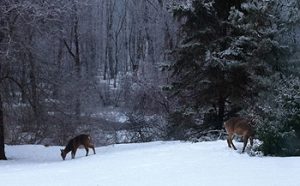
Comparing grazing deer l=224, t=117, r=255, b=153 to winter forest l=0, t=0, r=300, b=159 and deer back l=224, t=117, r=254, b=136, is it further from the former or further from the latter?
winter forest l=0, t=0, r=300, b=159

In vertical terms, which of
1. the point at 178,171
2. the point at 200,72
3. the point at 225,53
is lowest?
the point at 178,171

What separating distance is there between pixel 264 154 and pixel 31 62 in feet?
34.5

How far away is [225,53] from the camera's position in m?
21.2

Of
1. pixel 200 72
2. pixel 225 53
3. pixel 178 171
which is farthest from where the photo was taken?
pixel 200 72

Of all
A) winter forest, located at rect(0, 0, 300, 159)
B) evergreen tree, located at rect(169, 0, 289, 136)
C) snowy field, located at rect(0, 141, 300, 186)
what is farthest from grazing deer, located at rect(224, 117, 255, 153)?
evergreen tree, located at rect(169, 0, 289, 136)

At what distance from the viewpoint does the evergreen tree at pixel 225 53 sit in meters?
20.1

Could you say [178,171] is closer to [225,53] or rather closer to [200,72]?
[225,53]

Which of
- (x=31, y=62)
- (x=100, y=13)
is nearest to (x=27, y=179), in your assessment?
(x=31, y=62)

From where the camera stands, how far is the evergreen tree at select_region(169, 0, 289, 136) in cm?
2014

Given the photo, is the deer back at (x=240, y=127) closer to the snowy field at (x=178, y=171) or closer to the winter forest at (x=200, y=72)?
the winter forest at (x=200, y=72)

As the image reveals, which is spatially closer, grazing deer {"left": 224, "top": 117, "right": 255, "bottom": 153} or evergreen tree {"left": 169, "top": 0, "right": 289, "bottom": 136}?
grazing deer {"left": 224, "top": 117, "right": 255, "bottom": 153}

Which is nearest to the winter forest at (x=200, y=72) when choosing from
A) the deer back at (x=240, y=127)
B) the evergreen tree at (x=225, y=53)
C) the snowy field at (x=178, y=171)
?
the evergreen tree at (x=225, y=53)

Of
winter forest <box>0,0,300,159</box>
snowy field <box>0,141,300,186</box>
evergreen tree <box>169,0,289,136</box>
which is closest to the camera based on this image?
snowy field <box>0,141,300,186</box>

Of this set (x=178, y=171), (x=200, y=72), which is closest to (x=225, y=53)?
(x=200, y=72)
